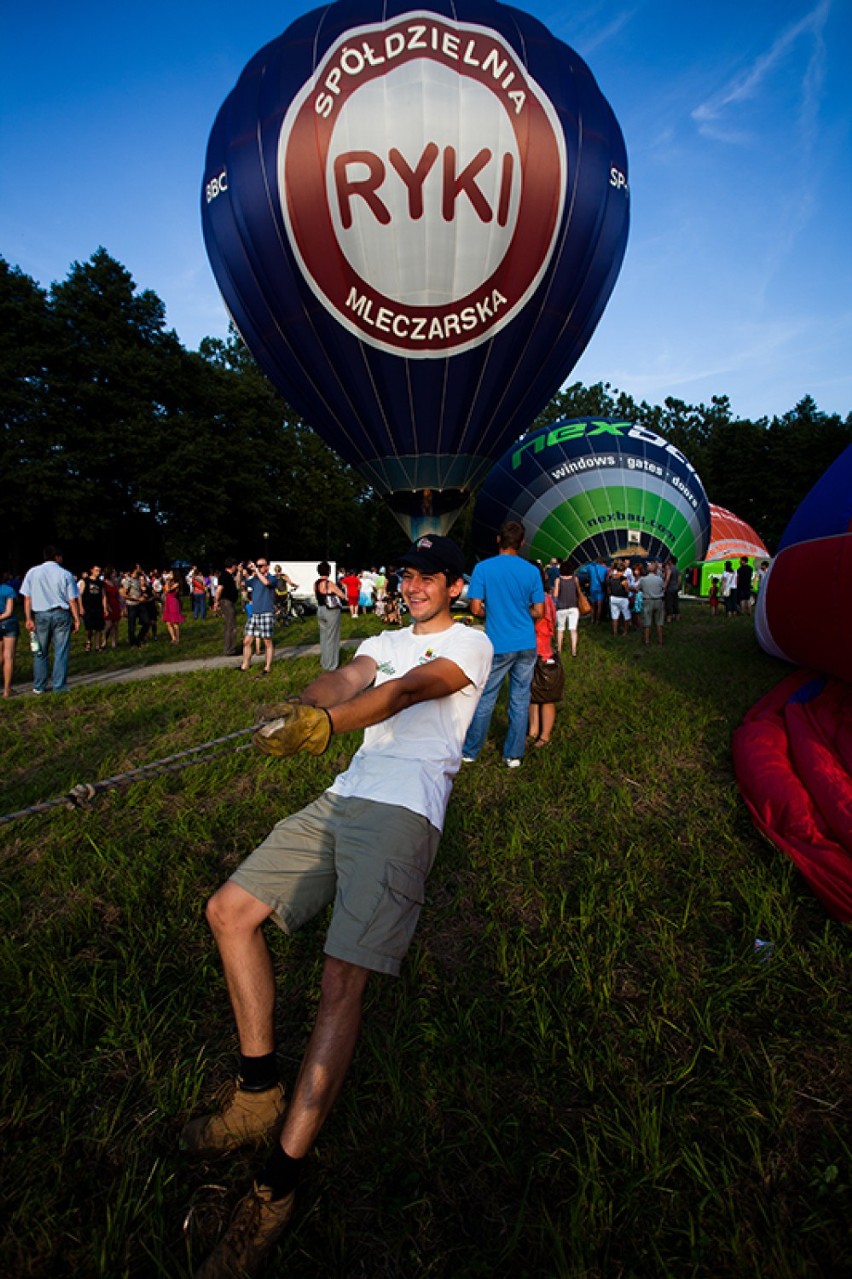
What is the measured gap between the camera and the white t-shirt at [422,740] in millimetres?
2264

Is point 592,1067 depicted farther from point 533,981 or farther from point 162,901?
point 162,901

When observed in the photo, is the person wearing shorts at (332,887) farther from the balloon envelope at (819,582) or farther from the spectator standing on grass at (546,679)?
the spectator standing on grass at (546,679)

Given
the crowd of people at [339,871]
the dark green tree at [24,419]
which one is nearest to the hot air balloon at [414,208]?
the crowd of people at [339,871]

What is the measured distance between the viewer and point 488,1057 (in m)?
2.43

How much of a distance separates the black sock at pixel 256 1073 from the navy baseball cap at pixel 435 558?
6.01ft

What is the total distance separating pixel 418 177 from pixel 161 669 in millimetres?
9198

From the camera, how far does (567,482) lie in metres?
21.6

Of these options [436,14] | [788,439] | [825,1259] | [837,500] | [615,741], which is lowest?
[825,1259]

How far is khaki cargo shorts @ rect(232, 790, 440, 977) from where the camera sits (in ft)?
6.54

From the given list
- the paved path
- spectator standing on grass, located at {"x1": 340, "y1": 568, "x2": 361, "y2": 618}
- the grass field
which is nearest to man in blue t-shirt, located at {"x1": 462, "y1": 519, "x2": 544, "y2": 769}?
the grass field

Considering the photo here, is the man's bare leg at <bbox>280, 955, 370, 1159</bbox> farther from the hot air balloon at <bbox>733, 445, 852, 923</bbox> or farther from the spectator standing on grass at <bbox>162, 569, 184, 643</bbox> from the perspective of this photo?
the spectator standing on grass at <bbox>162, 569, 184, 643</bbox>

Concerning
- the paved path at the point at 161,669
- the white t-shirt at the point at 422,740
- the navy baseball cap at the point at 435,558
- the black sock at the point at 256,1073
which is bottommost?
the black sock at the point at 256,1073

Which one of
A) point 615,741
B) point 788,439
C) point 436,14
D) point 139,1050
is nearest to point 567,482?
point 436,14

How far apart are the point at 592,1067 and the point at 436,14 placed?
45.0 ft
